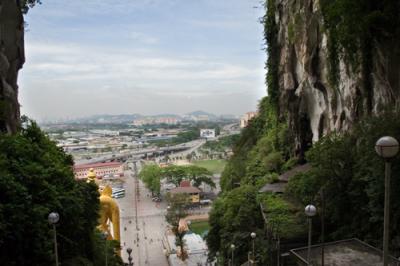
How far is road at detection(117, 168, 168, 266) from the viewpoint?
1174 inches

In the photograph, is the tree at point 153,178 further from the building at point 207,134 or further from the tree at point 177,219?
the building at point 207,134

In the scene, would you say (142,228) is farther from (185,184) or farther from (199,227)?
(185,184)

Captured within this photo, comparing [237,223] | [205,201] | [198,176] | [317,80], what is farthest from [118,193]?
[317,80]

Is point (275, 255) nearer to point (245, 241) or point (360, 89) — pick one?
point (245, 241)

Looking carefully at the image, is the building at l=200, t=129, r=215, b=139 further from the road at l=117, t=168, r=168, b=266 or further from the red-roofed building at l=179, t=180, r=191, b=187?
the red-roofed building at l=179, t=180, r=191, b=187

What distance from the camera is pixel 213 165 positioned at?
8062 centimetres

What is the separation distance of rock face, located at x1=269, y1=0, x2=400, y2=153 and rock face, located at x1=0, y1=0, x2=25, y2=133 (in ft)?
36.9

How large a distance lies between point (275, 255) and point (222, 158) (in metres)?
77.0

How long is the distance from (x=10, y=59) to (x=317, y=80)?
12552mm

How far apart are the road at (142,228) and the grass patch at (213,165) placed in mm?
19165

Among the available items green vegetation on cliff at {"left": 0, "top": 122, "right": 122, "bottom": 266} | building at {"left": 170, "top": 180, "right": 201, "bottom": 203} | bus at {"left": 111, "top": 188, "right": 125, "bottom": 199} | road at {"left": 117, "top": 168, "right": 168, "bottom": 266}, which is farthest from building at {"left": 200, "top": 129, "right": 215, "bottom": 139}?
green vegetation on cliff at {"left": 0, "top": 122, "right": 122, "bottom": 266}

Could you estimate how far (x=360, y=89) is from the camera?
13898mm

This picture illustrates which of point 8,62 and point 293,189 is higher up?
point 8,62

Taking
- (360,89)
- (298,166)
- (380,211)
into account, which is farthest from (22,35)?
(298,166)
